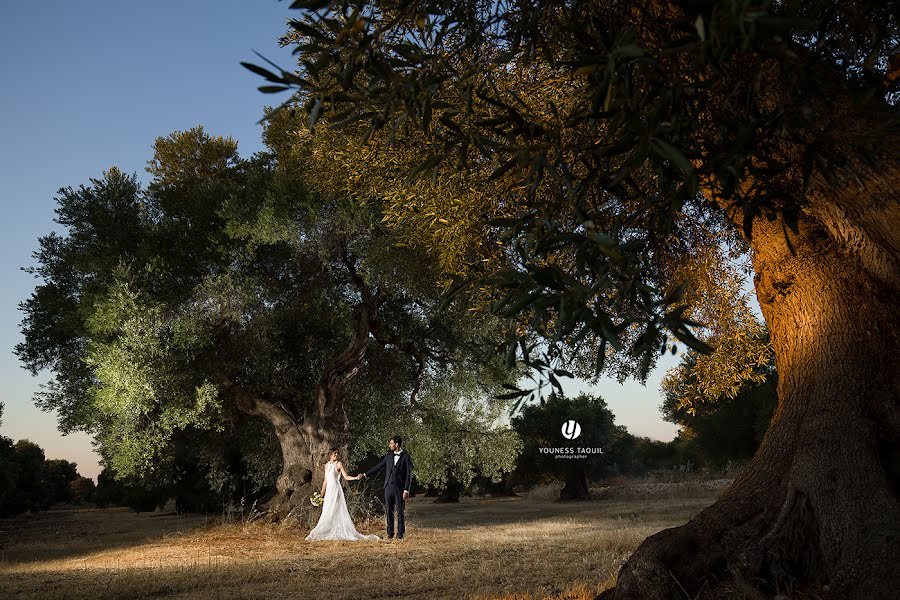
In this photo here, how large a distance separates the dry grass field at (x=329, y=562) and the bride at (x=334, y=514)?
0.70m

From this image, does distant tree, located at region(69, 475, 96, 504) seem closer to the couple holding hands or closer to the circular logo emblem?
the circular logo emblem

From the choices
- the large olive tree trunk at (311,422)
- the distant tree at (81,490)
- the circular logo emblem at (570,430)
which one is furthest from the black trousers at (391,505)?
the distant tree at (81,490)

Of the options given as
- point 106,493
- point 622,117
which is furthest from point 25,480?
point 622,117

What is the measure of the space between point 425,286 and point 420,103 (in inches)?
461

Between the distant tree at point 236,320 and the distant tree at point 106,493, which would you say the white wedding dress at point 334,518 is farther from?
the distant tree at point 106,493

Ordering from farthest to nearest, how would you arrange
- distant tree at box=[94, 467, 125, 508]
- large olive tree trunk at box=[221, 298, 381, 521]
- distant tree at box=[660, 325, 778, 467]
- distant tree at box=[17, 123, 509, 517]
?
1. distant tree at box=[94, 467, 125, 508]
2. distant tree at box=[660, 325, 778, 467]
3. large olive tree trunk at box=[221, 298, 381, 521]
4. distant tree at box=[17, 123, 509, 517]

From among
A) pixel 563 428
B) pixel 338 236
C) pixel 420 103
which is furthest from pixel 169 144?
pixel 563 428

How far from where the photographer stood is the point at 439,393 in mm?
19891

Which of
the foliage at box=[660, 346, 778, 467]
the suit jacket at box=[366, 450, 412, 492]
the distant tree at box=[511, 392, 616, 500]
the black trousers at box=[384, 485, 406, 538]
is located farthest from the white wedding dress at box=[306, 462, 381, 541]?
the distant tree at box=[511, 392, 616, 500]

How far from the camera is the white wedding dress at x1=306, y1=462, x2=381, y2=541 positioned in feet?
51.6

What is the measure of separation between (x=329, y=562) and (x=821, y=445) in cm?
831

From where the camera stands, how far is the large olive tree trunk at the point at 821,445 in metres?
5.38

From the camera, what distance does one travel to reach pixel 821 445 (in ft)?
19.7

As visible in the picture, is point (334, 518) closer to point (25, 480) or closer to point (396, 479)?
point (396, 479)
